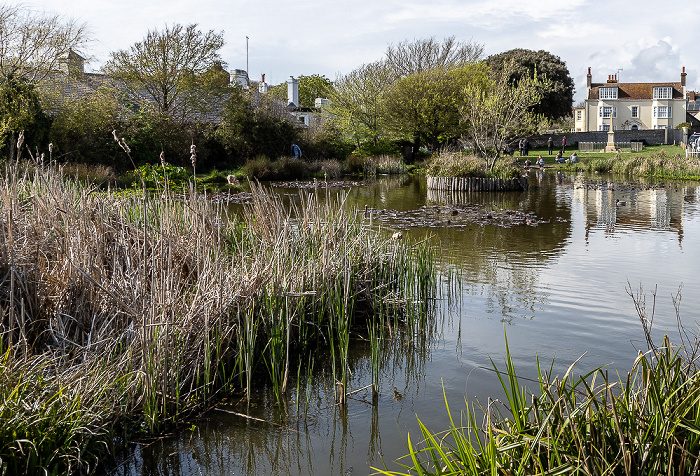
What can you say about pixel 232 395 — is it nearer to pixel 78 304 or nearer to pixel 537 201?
pixel 78 304

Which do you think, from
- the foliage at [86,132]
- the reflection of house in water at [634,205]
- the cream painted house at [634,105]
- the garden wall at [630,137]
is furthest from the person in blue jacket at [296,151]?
the cream painted house at [634,105]

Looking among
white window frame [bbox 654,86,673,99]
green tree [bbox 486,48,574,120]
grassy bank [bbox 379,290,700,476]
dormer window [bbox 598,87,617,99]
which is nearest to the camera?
grassy bank [bbox 379,290,700,476]

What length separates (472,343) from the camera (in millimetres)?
5957

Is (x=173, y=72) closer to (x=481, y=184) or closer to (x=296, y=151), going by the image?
(x=296, y=151)

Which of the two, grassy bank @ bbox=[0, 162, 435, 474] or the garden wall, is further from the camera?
the garden wall

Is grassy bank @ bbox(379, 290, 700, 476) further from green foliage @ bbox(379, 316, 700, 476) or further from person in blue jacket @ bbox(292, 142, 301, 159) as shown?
person in blue jacket @ bbox(292, 142, 301, 159)

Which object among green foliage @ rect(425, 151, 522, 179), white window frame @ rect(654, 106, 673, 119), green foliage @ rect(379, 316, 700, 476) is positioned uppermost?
white window frame @ rect(654, 106, 673, 119)

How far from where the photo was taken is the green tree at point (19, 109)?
21.7 metres

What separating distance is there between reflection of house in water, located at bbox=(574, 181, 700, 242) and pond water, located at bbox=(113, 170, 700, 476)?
49 centimetres

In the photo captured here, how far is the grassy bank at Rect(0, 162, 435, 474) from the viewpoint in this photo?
3398mm

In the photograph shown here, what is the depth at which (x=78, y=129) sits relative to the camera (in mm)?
26250

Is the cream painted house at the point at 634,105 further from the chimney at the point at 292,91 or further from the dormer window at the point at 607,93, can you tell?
the chimney at the point at 292,91

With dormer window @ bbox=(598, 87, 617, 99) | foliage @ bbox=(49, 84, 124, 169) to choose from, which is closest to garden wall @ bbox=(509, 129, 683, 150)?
dormer window @ bbox=(598, 87, 617, 99)

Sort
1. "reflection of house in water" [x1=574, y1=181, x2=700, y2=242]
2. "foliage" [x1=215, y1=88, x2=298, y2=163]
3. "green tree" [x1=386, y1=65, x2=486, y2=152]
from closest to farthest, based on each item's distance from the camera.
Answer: "reflection of house in water" [x1=574, y1=181, x2=700, y2=242] < "foliage" [x1=215, y1=88, x2=298, y2=163] < "green tree" [x1=386, y1=65, x2=486, y2=152]
